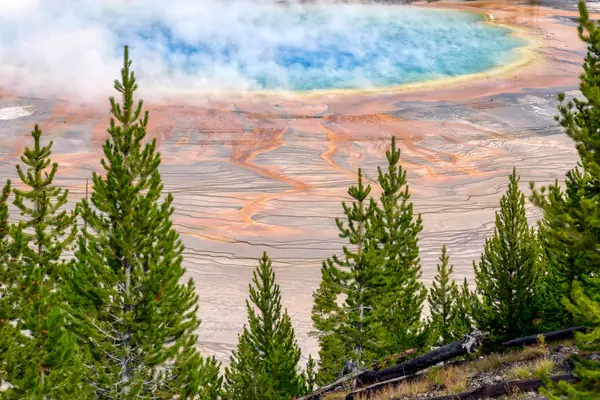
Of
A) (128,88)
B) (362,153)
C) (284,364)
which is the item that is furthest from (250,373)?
(362,153)

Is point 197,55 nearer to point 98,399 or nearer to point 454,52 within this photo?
point 454,52

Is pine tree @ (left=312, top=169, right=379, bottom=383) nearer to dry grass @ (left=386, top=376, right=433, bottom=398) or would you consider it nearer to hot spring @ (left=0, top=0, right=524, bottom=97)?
dry grass @ (left=386, top=376, right=433, bottom=398)

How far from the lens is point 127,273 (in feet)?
52.0

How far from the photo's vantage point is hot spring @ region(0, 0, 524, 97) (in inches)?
3014

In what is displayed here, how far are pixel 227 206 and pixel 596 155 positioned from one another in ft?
134

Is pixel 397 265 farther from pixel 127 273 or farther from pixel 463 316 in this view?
pixel 127 273

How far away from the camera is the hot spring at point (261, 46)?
76.6 m

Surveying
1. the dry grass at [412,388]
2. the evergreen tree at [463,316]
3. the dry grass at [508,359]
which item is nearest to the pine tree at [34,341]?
the dry grass at [412,388]

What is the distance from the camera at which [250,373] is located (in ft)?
70.5

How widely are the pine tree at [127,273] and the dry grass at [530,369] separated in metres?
7.78

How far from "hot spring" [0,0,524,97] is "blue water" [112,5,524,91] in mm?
147

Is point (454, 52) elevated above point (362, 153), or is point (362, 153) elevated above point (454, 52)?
point (454, 52)

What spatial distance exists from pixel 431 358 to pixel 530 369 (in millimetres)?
2157

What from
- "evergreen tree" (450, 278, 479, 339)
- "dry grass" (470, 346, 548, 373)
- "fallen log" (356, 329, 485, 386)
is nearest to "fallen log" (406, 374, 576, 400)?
"fallen log" (356, 329, 485, 386)
